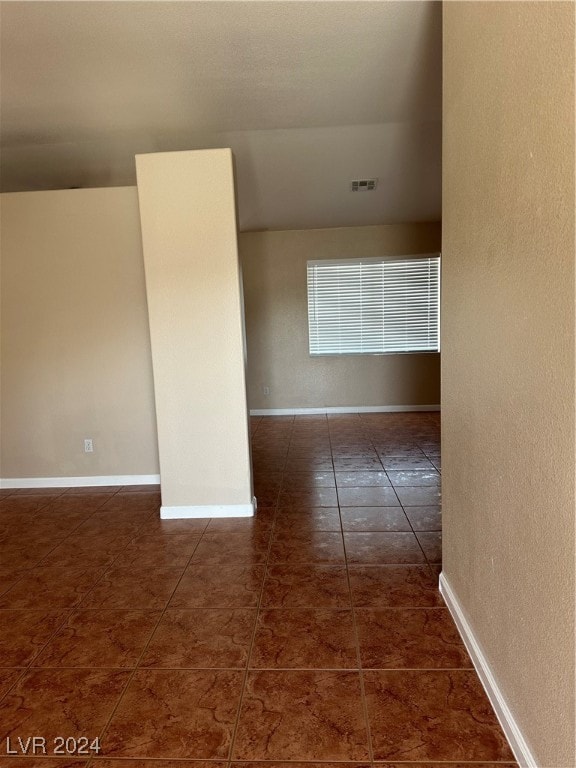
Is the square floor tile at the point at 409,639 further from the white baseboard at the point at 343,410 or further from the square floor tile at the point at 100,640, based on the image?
the white baseboard at the point at 343,410

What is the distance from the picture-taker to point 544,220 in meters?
1.10

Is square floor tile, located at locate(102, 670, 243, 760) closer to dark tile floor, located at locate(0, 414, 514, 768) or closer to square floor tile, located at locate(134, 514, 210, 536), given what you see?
dark tile floor, located at locate(0, 414, 514, 768)

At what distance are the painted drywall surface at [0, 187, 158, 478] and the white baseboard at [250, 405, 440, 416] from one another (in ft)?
9.81

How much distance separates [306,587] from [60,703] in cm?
112

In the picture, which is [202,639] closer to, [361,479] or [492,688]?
[492,688]

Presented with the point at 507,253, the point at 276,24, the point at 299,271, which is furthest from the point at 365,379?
the point at 507,253

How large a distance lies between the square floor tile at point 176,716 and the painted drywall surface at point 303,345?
194 inches

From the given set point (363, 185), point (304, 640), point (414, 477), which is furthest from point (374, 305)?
point (304, 640)

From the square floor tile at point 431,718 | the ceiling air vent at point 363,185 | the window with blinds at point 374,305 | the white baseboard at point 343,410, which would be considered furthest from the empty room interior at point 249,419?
the white baseboard at point 343,410

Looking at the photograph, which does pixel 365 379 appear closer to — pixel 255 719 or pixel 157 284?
pixel 157 284

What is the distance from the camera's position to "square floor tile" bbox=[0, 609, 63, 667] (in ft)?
6.20

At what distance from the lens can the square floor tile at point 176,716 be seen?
1.44 meters

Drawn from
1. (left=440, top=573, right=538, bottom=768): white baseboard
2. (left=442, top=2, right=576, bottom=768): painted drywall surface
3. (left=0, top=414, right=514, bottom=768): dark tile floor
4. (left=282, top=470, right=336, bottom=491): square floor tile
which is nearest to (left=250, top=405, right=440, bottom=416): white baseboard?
(left=282, top=470, right=336, bottom=491): square floor tile

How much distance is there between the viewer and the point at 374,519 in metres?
3.10
